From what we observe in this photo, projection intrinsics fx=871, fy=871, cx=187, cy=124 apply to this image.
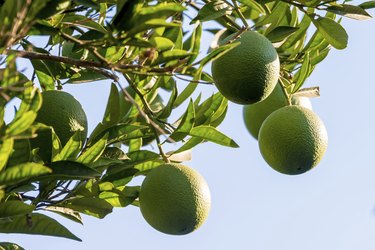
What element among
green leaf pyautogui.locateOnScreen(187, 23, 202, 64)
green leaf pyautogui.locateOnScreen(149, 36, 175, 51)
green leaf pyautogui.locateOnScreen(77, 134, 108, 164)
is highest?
green leaf pyautogui.locateOnScreen(149, 36, 175, 51)

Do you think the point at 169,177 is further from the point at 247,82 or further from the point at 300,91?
the point at 300,91

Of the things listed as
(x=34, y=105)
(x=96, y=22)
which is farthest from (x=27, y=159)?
(x=96, y=22)

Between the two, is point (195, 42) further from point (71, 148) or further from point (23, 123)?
point (23, 123)

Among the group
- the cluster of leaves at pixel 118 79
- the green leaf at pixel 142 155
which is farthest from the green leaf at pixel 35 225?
the green leaf at pixel 142 155

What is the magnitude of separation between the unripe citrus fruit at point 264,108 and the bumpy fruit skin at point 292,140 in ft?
0.53

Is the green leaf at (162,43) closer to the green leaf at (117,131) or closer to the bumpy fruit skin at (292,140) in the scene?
the green leaf at (117,131)

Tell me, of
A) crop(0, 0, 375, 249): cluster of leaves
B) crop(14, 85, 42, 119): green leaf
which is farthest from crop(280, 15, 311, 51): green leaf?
crop(14, 85, 42, 119): green leaf

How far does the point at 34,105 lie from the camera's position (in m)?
1.68

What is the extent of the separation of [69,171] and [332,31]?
3.09ft

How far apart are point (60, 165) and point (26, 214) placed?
0.46 ft

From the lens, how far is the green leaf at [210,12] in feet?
7.60

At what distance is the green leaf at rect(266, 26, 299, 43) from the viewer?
8.07 ft

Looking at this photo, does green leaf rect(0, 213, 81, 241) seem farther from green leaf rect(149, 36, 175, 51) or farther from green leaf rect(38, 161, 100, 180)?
green leaf rect(149, 36, 175, 51)

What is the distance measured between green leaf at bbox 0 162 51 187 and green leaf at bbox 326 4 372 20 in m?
1.08
